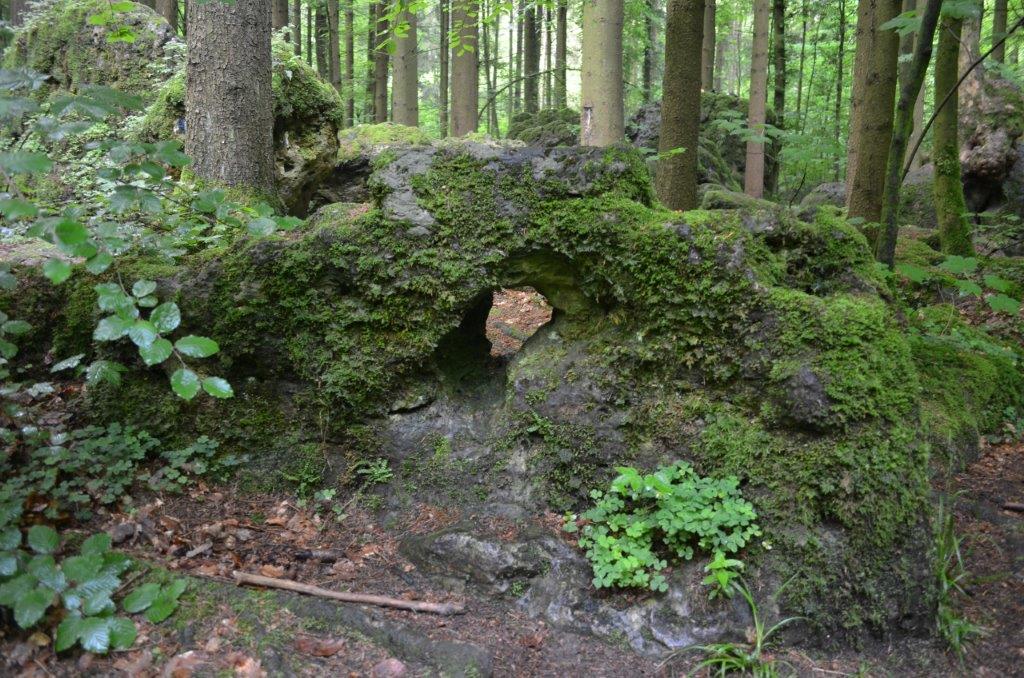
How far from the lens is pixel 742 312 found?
4000mm

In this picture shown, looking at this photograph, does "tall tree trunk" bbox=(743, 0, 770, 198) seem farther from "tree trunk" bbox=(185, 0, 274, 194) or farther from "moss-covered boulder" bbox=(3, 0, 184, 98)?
"moss-covered boulder" bbox=(3, 0, 184, 98)

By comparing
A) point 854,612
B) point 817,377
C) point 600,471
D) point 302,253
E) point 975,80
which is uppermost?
point 975,80

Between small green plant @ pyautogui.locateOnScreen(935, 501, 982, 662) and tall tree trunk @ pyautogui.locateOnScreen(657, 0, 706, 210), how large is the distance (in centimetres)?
395

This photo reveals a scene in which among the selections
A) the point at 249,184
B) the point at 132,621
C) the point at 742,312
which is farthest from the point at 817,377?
the point at 249,184

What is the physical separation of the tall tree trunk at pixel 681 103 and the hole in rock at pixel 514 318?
73.3 inches

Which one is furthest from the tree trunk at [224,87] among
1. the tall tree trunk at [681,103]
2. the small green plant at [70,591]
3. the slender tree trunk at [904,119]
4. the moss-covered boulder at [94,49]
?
the slender tree trunk at [904,119]

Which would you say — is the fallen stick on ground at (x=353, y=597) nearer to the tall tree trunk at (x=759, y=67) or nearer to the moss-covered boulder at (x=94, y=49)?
the moss-covered boulder at (x=94, y=49)

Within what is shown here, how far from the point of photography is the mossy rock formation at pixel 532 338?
3.97m

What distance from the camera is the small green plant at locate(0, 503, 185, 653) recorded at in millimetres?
2707

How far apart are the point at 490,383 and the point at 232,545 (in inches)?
77.4

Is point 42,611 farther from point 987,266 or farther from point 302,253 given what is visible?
A: point 987,266

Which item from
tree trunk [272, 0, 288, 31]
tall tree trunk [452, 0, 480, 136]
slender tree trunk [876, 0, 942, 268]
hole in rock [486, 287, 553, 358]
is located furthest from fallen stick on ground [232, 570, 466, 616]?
tree trunk [272, 0, 288, 31]

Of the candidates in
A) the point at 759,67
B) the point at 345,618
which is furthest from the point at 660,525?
the point at 759,67

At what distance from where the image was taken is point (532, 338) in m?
4.70
